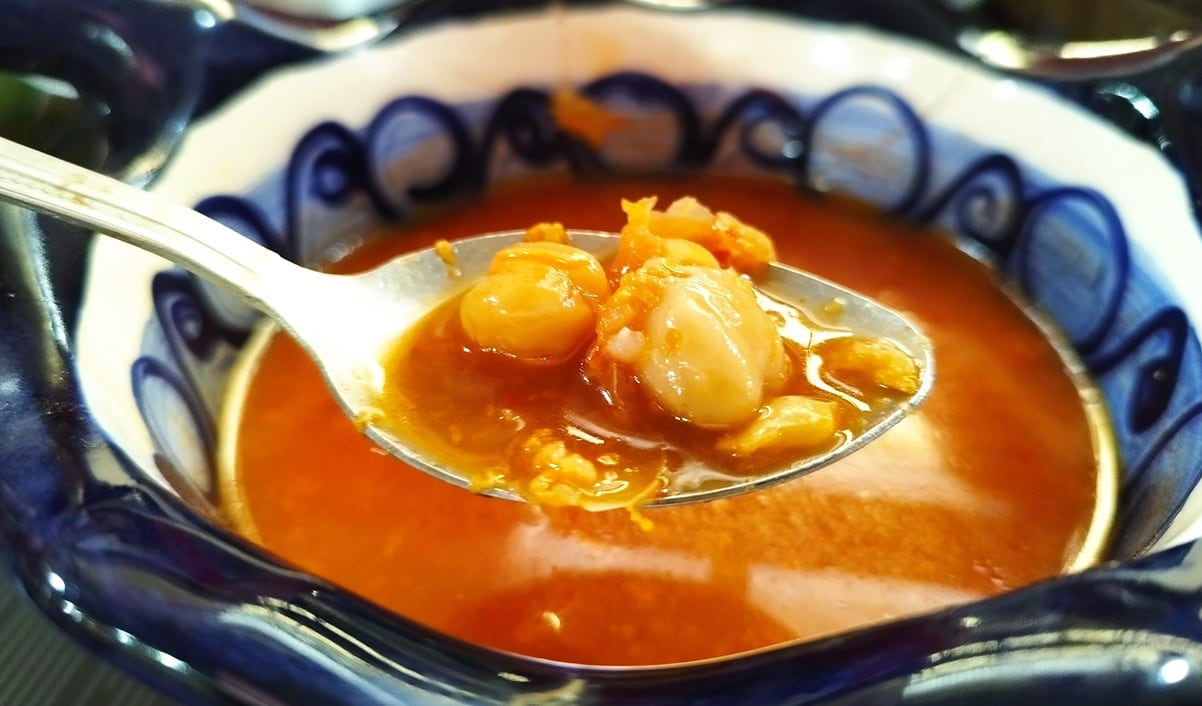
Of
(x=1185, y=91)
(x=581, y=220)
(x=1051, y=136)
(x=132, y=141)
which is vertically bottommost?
(x=132, y=141)

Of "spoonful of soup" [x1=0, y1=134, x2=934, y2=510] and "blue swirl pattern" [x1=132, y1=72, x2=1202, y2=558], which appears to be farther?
"blue swirl pattern" [x1=132, y1=72, x2=1202, y2=558]

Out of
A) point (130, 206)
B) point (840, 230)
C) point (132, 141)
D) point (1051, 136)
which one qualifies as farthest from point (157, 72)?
point (1051, 136)

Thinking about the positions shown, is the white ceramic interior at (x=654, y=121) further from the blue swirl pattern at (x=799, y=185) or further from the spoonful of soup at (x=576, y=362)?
the spoonful of soup at (x=576, y=362)

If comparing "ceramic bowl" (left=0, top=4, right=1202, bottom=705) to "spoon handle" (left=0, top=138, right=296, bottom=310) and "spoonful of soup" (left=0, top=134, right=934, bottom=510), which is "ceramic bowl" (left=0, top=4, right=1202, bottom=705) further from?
"spoonful of soup" (left=0, top=134, right=934, bottom=510)

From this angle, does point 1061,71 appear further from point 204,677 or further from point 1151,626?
point 204,677

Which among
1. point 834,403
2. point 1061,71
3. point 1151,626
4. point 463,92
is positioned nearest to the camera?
point 1151,626

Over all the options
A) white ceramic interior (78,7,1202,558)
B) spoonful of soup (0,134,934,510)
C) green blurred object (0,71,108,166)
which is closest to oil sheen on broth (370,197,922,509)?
spoonful of soup (0,134,934,510)
